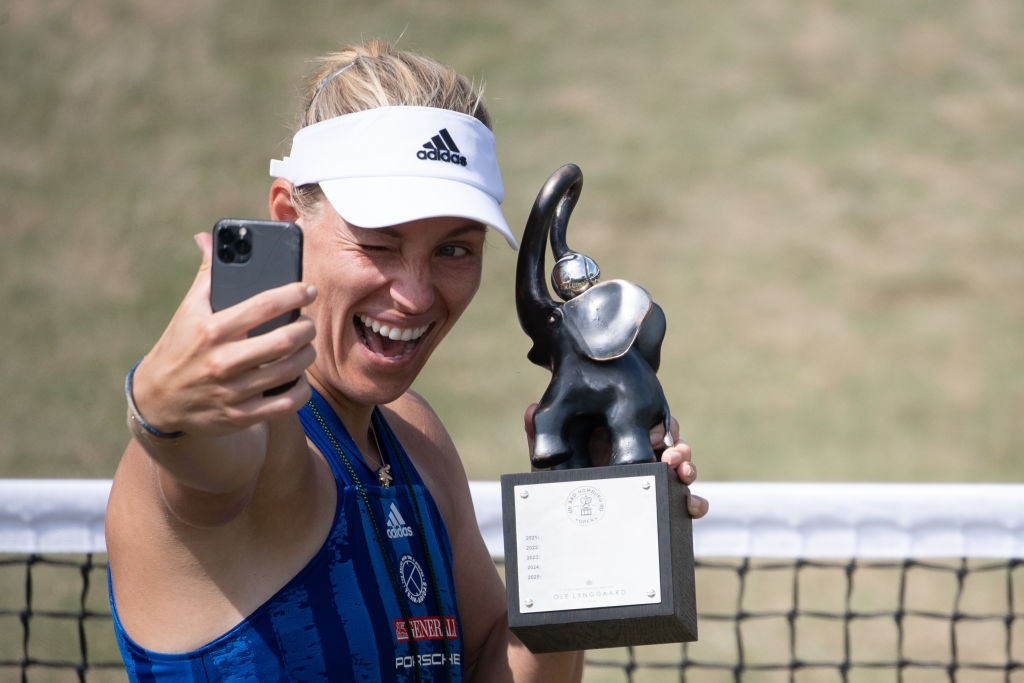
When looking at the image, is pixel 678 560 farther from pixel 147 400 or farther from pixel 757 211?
pixel 757 211

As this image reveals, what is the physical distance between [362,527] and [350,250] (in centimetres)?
45

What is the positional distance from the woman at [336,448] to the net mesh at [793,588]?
1.21 m

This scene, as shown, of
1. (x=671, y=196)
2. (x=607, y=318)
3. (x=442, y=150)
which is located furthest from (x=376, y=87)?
(x=671, y=196)

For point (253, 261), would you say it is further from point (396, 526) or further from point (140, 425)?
point (396, 526)

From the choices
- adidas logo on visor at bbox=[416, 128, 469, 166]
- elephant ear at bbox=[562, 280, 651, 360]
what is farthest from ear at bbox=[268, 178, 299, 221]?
elephant ear at bbox=[562, 280, 651, 360]

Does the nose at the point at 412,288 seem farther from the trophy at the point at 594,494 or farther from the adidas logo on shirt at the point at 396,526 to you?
the adidas logo on shirt at the point at 396,526

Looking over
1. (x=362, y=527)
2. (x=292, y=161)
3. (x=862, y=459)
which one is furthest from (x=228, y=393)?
(x=862, y=459)

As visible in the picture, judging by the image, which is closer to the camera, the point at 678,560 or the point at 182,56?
the point at 678,560

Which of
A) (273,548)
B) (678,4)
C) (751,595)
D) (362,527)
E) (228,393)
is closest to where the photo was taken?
(228,393)

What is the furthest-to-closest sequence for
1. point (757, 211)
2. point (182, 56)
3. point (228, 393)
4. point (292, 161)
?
point (182, 56)
point (757, 211)
point (292, 161)
point (228, 393)

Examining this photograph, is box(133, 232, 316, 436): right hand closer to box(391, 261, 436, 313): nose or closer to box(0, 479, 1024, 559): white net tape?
box(391, 261, 436, 313): nose

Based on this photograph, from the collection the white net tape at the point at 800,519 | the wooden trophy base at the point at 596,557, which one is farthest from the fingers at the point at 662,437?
the white net tape at the point at 800,519

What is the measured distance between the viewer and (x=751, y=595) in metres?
6.26

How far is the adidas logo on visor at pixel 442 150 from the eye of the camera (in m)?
2.27
